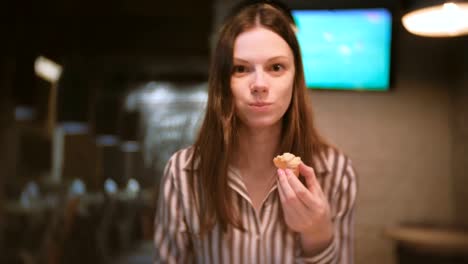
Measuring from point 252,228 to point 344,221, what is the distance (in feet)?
0.48

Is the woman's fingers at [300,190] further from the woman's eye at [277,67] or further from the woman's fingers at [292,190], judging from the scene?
the woman's eye at [277,67]

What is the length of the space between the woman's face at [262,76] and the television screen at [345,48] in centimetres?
4

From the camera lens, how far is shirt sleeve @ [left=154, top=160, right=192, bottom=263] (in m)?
0.77

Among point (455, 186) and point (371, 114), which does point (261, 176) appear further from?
point (455, 186)

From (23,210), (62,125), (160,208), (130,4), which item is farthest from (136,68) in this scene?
(23,210)

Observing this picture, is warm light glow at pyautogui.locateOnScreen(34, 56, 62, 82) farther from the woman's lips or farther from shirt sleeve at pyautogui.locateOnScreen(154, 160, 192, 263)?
the woman's lips

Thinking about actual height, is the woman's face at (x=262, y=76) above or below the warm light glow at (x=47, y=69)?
below

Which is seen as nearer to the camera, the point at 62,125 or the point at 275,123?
the point at 275,123

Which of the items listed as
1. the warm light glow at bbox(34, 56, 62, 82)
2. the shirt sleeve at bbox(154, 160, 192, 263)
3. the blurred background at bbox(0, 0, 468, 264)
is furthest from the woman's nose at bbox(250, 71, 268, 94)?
the warm light glow at bbox(34, 56, 62, 82)

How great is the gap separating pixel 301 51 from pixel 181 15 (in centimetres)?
45

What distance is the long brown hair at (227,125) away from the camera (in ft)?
2.37

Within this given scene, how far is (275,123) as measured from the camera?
28.8 inches

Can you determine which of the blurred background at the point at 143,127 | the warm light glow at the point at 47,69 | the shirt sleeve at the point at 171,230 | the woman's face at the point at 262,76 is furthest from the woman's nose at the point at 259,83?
the warm light glow at the point at 47,69

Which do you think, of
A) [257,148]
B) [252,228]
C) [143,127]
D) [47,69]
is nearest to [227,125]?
[257,148]
